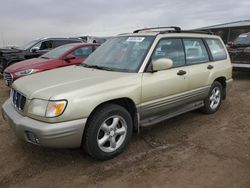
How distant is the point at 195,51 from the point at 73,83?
2602mm

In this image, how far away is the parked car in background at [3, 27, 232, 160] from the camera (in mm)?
3053

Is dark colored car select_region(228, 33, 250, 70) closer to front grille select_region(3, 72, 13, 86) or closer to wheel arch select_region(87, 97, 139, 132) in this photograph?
wheel arch select_region(87, 97, 139, 132)

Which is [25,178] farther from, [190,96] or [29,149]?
[190,96]

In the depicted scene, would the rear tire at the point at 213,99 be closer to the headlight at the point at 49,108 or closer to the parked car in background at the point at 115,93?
the parked car in background at the point at 115,93

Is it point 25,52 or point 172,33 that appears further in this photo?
point 25,52

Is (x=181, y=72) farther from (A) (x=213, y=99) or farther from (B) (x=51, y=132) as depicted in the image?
(B) (x=51, y=132)

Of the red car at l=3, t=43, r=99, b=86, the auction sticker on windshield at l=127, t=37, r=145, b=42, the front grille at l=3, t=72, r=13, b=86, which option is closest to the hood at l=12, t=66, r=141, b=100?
the auction sticker on windshield at l=127, t=37, r=145, b=42

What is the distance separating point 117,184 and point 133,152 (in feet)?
2.67

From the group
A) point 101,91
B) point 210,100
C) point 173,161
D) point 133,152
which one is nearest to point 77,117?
point 101,91

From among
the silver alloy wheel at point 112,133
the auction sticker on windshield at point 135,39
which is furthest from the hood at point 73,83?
the auction sticker on windshield at point 135,39

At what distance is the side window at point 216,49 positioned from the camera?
5289mm

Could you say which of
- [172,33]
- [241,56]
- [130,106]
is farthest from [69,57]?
[241,56]

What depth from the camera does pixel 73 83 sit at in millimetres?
3371

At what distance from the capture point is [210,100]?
5.40 m
